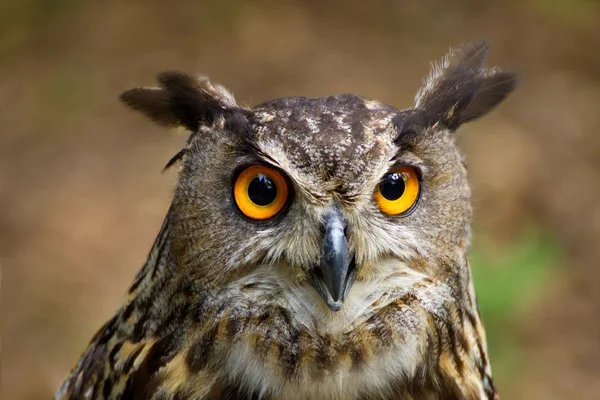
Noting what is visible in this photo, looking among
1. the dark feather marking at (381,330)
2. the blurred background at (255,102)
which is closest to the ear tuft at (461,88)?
the dark feather marking at (381,330)

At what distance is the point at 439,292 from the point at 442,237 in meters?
0.12

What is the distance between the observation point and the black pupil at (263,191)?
1.58 m

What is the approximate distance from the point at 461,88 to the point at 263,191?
512 mm

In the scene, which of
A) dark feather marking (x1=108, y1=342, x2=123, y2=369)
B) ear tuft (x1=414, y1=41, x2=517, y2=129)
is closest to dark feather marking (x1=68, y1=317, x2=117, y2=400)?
dark feather marking (x1=108, y1=342, x2=123, y2=369)

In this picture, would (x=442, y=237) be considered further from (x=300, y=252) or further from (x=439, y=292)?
(x=300, y=252)

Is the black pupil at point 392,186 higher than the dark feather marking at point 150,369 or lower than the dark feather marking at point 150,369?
higher

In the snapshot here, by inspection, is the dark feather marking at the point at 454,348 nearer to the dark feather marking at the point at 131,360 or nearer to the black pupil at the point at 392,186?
the black pupil at the point at 392,186

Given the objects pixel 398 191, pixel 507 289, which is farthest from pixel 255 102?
pixel 398 191

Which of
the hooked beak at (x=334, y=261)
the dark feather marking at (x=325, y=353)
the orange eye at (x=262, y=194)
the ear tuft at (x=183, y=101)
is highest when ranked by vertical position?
the ear tuft at (x=183, y=101)

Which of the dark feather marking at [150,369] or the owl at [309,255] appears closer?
the owl at [309,255]

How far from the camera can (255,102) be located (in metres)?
5.07

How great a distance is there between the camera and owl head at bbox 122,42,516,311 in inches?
60.7

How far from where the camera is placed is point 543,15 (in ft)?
19.2

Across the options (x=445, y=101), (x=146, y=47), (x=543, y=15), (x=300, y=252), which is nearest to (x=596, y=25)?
(x=543, y=15)
